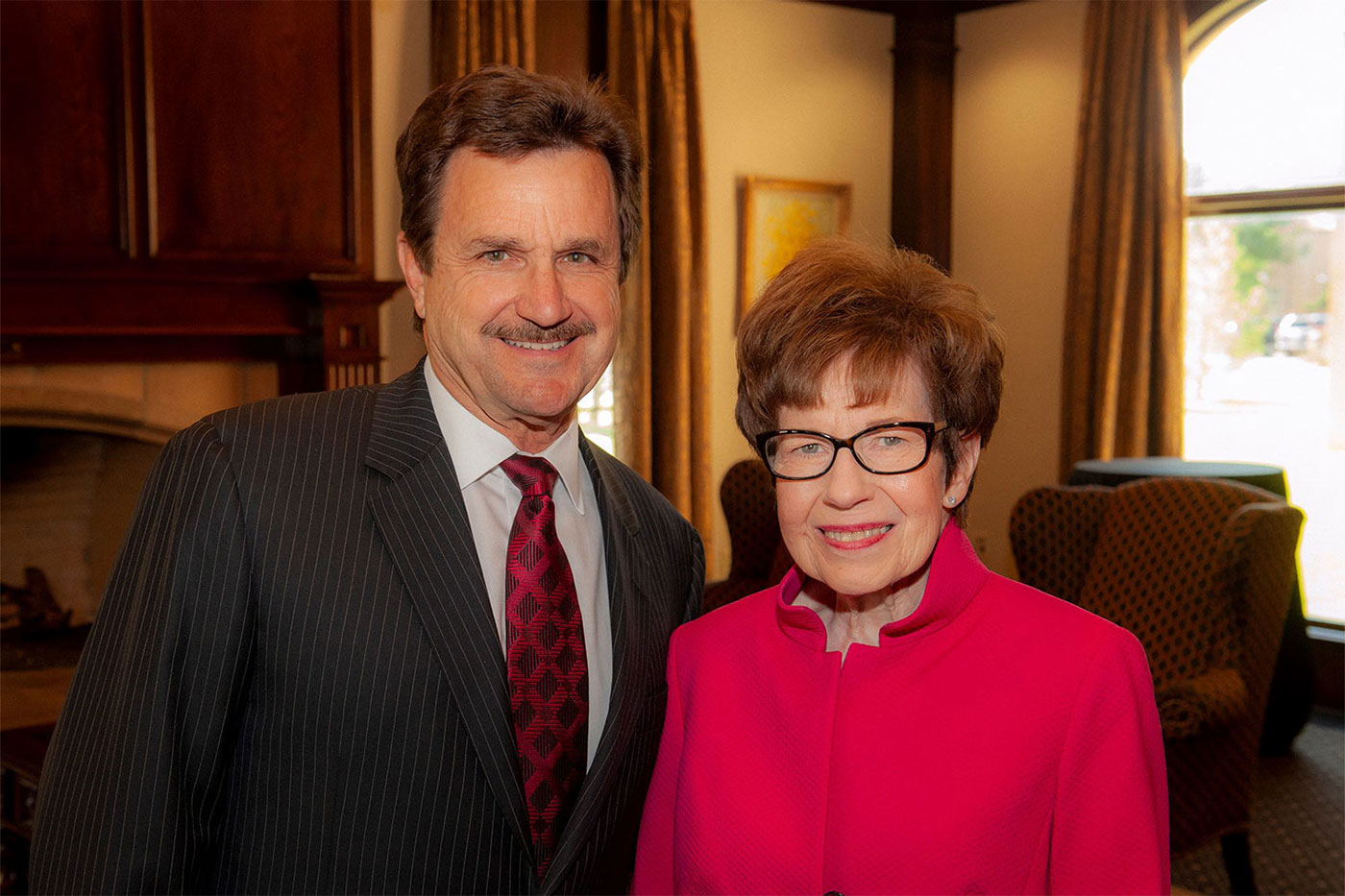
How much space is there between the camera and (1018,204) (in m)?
6.74

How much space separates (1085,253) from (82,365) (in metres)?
4.73

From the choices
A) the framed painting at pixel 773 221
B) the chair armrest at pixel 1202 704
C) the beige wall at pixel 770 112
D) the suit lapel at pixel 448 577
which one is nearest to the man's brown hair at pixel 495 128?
the suit lapel at pixel 448 577

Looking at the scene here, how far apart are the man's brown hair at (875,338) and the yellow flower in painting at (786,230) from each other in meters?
4.89

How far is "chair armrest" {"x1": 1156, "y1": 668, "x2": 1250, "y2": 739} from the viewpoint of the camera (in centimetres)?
323

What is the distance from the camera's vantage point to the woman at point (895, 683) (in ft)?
4.28

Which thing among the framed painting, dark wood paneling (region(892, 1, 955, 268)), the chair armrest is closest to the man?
the chair armrest

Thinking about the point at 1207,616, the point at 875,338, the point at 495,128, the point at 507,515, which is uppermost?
the point at 495,128

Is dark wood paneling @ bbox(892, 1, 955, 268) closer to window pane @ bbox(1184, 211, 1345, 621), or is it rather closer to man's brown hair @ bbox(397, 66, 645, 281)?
window pane @ bbox(1184, 211, 1345, 621)

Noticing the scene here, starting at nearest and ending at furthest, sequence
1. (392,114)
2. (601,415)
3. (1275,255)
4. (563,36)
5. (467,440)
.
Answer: (467,440)
(392,114)
(563,36)
(1275,255)
(601,415)

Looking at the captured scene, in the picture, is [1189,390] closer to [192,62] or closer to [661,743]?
[192,62]

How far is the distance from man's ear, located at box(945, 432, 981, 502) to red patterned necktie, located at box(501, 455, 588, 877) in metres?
0.52

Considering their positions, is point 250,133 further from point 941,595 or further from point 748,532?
point 941,595

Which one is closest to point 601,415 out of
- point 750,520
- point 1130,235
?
point 750,520

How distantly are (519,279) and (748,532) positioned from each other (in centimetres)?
323
